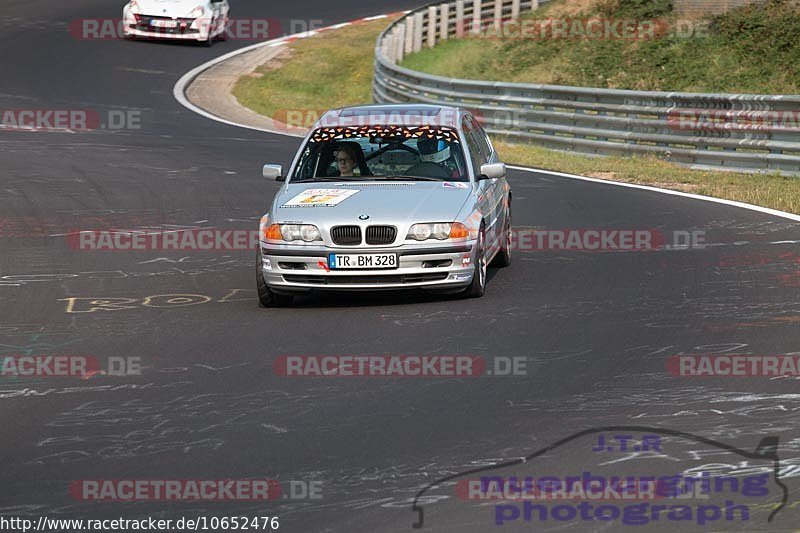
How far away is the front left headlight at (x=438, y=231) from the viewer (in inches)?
437

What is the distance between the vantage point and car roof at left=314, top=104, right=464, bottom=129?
1249 cm

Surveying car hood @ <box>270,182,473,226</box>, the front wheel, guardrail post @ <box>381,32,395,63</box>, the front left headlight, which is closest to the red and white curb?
the front wheel

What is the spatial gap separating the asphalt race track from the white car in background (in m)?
18.2

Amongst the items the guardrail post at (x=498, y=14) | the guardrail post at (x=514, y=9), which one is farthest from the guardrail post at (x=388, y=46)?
the guardrail post at (x=514, y=9)

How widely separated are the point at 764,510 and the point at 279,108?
26.1 metres

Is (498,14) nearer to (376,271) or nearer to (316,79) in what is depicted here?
(316,79)

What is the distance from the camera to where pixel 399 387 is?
8375 millimetres

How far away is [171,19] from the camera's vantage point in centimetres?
3609

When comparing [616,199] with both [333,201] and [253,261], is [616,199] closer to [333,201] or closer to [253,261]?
[253,261]

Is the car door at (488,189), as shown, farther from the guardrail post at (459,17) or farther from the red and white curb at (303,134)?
the guardrail post at (459,17)

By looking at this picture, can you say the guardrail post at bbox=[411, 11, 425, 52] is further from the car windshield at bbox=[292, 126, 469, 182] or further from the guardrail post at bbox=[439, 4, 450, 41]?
the car windshield at bbox=[292, 126, 469, 182]

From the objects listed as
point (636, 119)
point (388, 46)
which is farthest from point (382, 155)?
point (388, 46)

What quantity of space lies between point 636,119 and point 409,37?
15.1 m

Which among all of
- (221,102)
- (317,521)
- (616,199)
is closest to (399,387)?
(317,521)
